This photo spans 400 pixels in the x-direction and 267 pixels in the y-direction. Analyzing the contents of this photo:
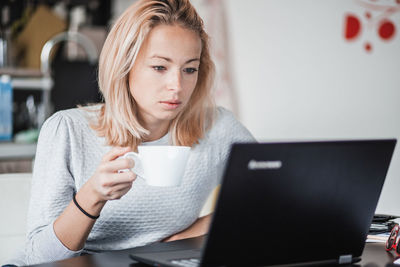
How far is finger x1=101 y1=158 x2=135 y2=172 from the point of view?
1.06 m

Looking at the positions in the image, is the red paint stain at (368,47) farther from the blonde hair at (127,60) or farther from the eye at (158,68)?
the eye at (158,68)

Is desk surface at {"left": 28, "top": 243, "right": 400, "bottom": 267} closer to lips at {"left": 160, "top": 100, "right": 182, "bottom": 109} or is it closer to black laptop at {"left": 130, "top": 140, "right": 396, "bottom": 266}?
black laptop at {"left": 130, "top": 140, "right": 396, "bottom": 266}

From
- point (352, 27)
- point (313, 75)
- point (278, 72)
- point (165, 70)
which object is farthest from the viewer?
point (278, 72)

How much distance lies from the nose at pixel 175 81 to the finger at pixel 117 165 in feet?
1.36

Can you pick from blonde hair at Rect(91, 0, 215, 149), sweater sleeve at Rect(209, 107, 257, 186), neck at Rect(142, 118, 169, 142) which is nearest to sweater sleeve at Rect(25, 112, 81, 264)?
blonde hair at Rect(91, 0, 215, 149)

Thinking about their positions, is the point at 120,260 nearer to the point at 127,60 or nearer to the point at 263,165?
the point at 263,165

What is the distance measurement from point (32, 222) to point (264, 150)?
728 millimetres

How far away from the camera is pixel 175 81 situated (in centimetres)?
145

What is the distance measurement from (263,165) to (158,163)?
269 millimetres

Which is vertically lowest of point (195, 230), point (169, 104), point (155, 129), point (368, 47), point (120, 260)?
point (195, 230)

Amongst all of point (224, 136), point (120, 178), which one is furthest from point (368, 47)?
point (120, 178)

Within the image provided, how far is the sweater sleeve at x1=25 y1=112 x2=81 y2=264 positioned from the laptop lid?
51 centimetres

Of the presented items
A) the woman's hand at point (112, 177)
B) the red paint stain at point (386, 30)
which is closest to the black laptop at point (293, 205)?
the woman's hand at point (112, 177)

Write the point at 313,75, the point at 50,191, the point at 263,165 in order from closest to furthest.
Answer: the point at 263,165, the point at 50,191, the point at 313,75
